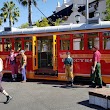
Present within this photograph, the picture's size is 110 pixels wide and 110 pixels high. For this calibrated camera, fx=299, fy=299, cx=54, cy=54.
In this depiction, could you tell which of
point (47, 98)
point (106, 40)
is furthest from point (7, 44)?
point (47, 98)

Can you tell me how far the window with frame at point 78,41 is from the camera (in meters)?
15.3

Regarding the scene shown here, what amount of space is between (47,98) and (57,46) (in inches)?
203

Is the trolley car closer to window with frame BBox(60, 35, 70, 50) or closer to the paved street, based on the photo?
window with frame BBox(60, 35, 70, 50)

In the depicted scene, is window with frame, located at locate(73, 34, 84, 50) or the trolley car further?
window with frame, located at locate(73, 34, 84, 50)

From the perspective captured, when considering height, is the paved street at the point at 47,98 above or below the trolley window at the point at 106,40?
below

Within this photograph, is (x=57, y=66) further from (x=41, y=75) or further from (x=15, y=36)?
(x=15, y=36)

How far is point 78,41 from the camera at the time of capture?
51.1 ft

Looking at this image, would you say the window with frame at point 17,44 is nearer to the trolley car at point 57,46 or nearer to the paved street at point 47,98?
the trolley car at point 57,46

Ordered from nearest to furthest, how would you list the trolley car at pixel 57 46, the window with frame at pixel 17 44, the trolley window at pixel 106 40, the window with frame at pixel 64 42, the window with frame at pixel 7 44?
the trolley window at pixel 106 40 < the trolley car at pixel 57 46 < the window with frame at pixel 64 42 < the window with frame at pixel 17 44 < the window with frame at pixel 7 44

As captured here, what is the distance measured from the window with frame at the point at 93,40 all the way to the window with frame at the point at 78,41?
1.29 ft

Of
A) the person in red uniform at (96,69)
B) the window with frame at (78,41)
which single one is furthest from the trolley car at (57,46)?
the person in red uniform at (96,69)

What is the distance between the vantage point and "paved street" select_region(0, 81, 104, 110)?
10047 millimetres

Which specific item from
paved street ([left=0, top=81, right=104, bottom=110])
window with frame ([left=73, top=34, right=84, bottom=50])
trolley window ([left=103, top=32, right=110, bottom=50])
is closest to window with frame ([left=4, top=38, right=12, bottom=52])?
paved street ([left=0, top=81, right=104, bottom=110])

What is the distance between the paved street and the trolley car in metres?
1.72
